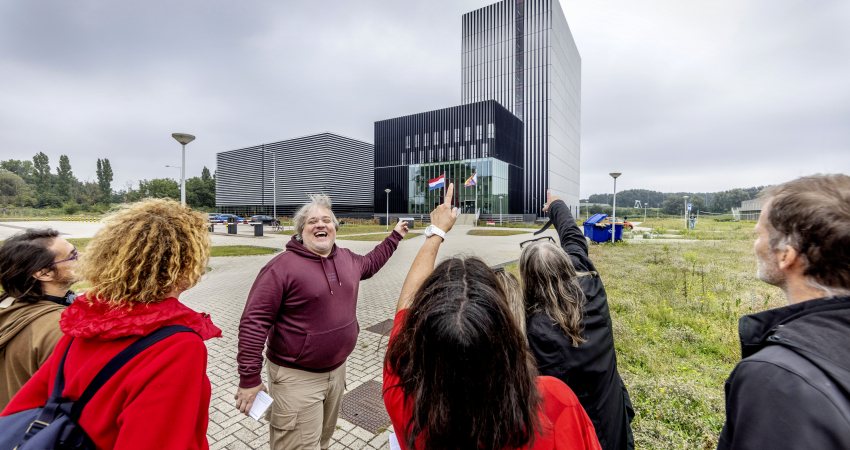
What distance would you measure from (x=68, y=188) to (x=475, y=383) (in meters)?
107

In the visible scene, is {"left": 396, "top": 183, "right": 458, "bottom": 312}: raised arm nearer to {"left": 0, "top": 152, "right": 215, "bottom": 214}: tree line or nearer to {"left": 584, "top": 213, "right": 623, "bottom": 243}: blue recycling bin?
{"left": 584, "top": 213, "right": 623, "bottom": 243}: blue recycling bin

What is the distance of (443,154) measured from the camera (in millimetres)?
52812

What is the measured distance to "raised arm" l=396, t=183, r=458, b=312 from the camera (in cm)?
147

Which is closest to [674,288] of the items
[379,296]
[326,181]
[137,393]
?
[379,296]

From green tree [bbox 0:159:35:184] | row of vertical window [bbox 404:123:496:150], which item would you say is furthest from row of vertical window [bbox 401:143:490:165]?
green tree [bbox 0:159:35:184]

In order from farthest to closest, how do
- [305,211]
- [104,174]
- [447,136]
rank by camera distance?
[104,174]
[447,136]
[305,211]

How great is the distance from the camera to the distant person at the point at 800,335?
90 cm

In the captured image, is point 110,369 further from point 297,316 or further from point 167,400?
point 297,316

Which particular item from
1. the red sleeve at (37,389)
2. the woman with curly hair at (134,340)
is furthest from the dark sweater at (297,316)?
the red sleeve at (37,389)

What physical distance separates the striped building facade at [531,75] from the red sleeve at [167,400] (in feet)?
179

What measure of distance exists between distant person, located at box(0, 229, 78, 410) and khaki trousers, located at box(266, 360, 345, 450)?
46.8 inches

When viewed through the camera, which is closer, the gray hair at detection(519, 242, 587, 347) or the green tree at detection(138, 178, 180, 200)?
the gray hair at detection(519, 242, 587, 347)

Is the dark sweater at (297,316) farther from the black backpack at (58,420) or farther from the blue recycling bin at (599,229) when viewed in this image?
the blue recycling bin at (599,229)

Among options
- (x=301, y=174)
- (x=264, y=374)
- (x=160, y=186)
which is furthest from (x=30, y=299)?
(x=160, y=186)
